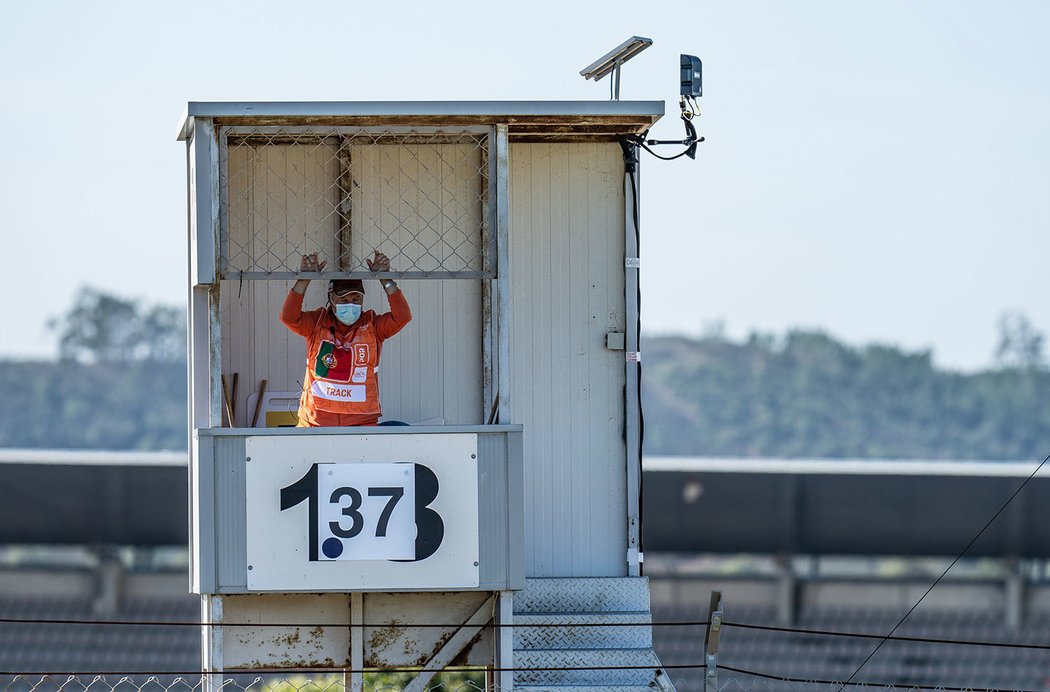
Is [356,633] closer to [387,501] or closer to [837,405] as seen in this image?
[387,501]

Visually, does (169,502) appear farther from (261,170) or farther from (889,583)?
(261,170)

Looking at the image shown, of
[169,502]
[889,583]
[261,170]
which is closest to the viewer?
[261,170]

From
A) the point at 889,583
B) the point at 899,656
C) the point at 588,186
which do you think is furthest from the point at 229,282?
the point at 889,583

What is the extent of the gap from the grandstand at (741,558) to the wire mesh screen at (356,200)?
1958 centimetres

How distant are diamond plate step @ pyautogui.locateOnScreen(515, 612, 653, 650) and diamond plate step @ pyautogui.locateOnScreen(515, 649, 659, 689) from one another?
0.21 feet

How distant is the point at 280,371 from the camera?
900cm

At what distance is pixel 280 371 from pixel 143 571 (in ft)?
86.4

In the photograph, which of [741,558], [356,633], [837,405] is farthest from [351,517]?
[837,405]

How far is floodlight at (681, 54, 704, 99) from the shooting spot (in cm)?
866

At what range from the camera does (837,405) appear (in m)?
93.8

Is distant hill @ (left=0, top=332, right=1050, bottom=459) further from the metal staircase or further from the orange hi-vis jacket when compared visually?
the orange hi-vis jacket

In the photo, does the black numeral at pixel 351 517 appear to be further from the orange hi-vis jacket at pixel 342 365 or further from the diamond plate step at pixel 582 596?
the diamond plate step at pixel 582 596

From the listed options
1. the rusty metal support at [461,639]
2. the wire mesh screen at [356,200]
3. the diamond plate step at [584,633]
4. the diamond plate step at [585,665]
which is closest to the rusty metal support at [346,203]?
the wire mesh screen at [356,200]

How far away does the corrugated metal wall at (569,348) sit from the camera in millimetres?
9203
